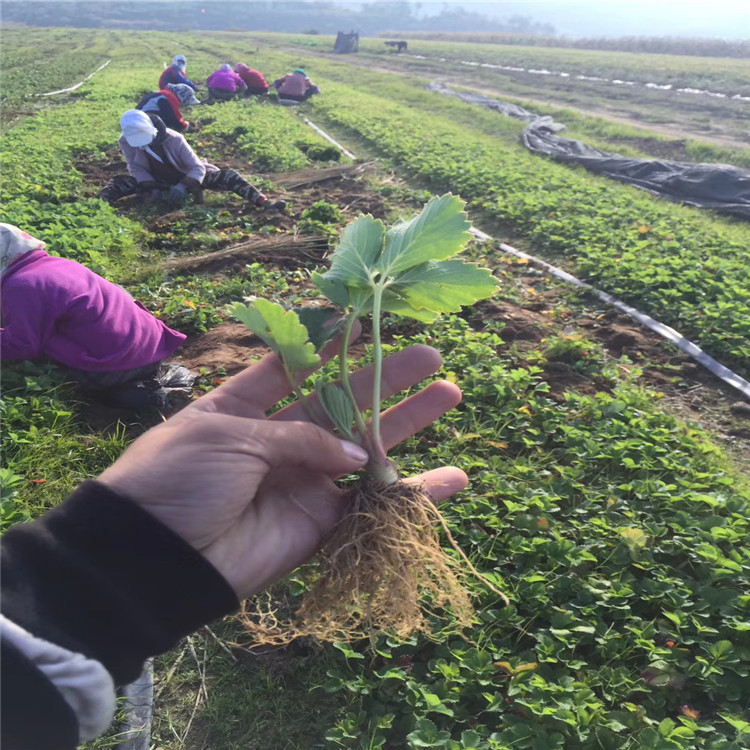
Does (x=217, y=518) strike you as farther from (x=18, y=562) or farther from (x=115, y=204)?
(x=115, y=204)

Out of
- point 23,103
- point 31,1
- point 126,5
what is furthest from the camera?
point 31,1

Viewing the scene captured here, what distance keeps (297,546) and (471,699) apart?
92 centimetres

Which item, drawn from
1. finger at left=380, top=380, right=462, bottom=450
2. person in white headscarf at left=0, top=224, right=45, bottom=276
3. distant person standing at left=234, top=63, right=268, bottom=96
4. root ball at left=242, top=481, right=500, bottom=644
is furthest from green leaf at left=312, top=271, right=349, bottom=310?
distant person standing at left=234, top=63, right=268, bottom=96

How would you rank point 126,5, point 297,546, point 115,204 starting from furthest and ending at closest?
point 126,5 < point 115,204 < point 297,546

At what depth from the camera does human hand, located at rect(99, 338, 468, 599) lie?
1801mm

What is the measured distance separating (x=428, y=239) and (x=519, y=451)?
1721 millimetres

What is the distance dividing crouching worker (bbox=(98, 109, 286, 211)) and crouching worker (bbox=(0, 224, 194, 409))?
4444mm

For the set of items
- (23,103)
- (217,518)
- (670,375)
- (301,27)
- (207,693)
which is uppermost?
(301,27)

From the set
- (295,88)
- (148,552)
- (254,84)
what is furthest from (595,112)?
(148,552)

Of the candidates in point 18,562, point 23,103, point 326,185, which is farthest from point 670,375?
point 23,103

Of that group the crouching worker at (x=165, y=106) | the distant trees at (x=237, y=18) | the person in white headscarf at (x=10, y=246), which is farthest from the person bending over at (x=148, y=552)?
the distant trees at (x=237, y=18)

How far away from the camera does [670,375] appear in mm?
4480

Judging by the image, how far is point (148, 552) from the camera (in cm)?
173

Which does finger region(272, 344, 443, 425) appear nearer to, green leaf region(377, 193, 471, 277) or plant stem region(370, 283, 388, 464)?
plant stem region(370, 283, 388, 464)
